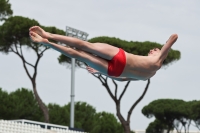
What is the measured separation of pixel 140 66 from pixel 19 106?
95.6 ft

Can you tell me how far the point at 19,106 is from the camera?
34.5 metres

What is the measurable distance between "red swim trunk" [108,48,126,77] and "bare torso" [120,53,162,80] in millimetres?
67

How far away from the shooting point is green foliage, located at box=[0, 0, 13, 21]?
30.1 m

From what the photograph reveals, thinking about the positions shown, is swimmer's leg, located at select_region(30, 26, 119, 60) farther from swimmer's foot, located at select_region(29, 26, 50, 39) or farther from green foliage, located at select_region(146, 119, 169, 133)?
green foliage, located at select_region(146, 119, 169, 133)

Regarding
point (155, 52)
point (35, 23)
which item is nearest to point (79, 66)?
point (35, 23)

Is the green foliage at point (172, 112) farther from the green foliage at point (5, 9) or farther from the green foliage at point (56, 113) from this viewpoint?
the green foliage at point (5, 9)

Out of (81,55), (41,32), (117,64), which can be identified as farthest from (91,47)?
(41,32)

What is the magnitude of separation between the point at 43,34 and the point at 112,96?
89.1 feet

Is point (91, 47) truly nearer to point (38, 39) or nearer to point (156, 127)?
point (38, 39)

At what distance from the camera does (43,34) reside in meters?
5.91

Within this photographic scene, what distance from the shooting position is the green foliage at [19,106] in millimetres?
34250

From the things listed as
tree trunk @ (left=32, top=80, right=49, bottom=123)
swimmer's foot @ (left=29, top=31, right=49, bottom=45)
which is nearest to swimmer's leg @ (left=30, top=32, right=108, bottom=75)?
A: swimmer's foot @ (left=29, top=31, right=49, bottom=45)

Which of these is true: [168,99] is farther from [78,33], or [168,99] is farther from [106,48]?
[106,48]

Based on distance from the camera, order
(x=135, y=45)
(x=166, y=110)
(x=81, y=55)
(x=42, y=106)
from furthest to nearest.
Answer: (x=166, y=110)
(x=135, y=45)
(x=42, y=106)
(x=81, y=55)
